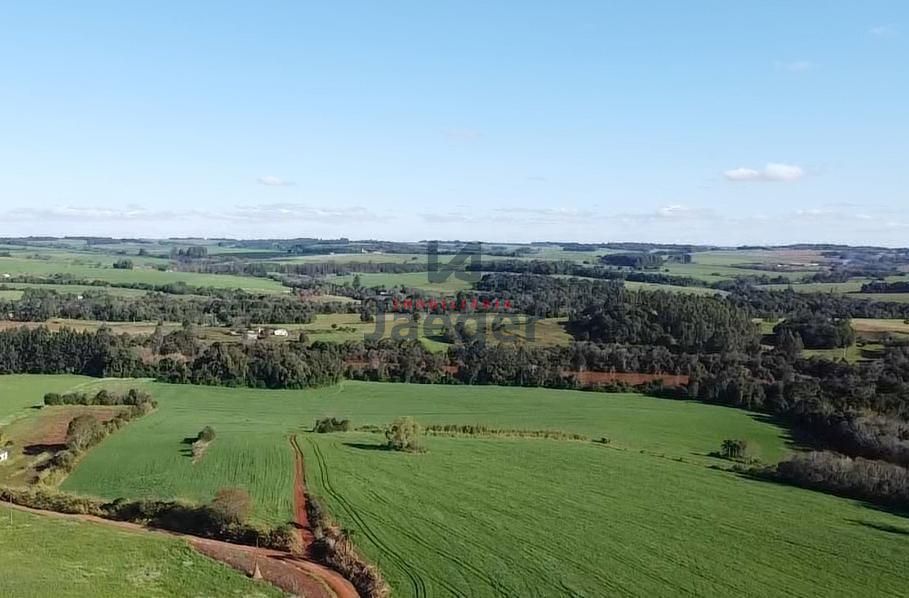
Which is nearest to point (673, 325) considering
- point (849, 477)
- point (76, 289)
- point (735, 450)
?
point (735, 450)

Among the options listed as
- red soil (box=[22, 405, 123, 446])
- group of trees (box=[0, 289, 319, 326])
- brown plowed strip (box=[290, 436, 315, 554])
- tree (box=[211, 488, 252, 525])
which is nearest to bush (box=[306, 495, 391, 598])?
brown plowed strip (box=[290, 436, 315, 554])

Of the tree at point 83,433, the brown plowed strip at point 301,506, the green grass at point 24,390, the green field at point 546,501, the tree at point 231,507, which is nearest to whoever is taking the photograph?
the green field at point 546,501

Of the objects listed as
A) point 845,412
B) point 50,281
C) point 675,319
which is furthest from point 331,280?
point 845,412

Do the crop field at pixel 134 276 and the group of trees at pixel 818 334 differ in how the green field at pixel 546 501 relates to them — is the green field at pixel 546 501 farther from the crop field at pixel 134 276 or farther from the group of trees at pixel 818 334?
the crop field at pixel 134 276

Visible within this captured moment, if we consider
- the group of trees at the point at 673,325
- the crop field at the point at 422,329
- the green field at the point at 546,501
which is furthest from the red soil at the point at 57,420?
the group of trees at the point at 673,325

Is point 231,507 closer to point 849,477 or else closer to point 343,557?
point 343,557

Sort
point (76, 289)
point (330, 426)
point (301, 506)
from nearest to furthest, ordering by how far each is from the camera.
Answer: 1. point (301, 506)
2. point (330, 426)
3. point (76, 289)
